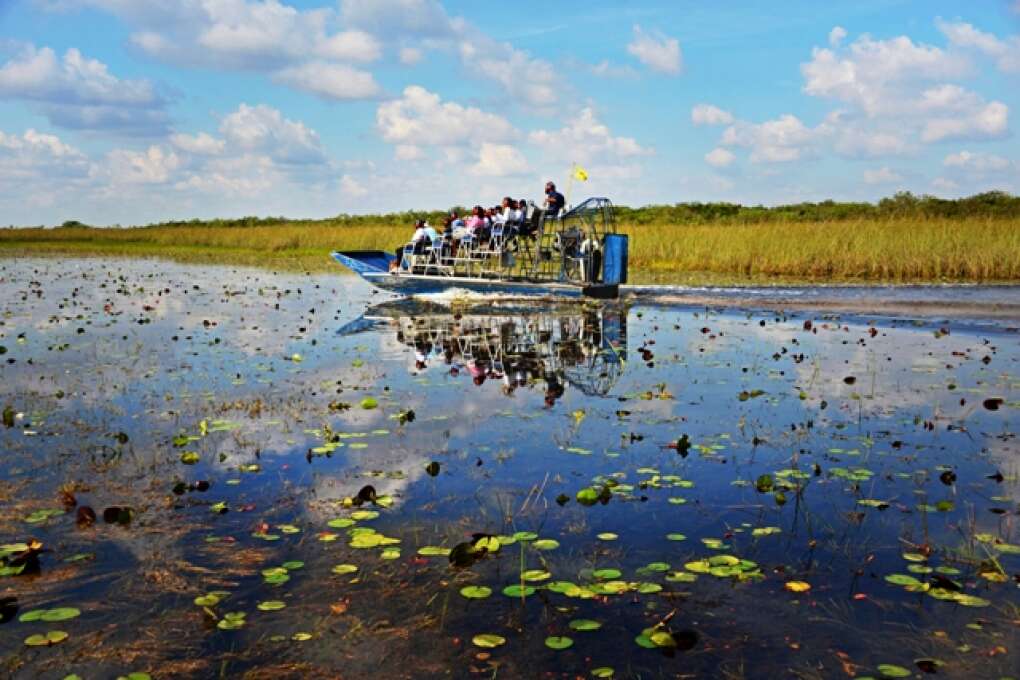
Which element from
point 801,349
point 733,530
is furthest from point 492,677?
point 801,349

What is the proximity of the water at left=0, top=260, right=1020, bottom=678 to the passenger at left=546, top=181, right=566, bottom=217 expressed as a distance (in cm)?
872

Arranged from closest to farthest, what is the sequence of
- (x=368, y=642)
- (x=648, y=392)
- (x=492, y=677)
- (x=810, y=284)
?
(x=492, y=677) < (x=368, y=642) < (x=648, y=392) < (x=810, y=284)

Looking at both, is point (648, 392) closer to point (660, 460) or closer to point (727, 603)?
point (660, 460)

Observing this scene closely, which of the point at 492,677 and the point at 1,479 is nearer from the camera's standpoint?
the point at 492,677

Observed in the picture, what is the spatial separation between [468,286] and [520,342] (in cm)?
764

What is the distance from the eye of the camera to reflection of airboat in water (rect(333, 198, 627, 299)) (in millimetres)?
21562

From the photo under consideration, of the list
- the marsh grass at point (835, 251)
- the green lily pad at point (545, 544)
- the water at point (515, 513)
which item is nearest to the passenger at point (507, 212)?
the water at point (515, 513)

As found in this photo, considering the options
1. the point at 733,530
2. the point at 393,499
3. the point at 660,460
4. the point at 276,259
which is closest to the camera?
the point at 733,530

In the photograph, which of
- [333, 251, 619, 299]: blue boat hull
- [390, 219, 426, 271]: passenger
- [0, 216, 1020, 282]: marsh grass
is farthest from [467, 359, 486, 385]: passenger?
[0, 216, 1020, 282]: marsh grass

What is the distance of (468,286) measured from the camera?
22.6m

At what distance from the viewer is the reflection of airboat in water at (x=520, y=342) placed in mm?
11562

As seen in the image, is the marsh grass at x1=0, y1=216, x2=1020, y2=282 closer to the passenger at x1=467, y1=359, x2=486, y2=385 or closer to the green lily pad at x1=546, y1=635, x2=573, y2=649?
the passenger at x1=467, y1=359, x2=486, y2=385

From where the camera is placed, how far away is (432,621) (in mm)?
4348

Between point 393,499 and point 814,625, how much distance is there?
3.12 m
